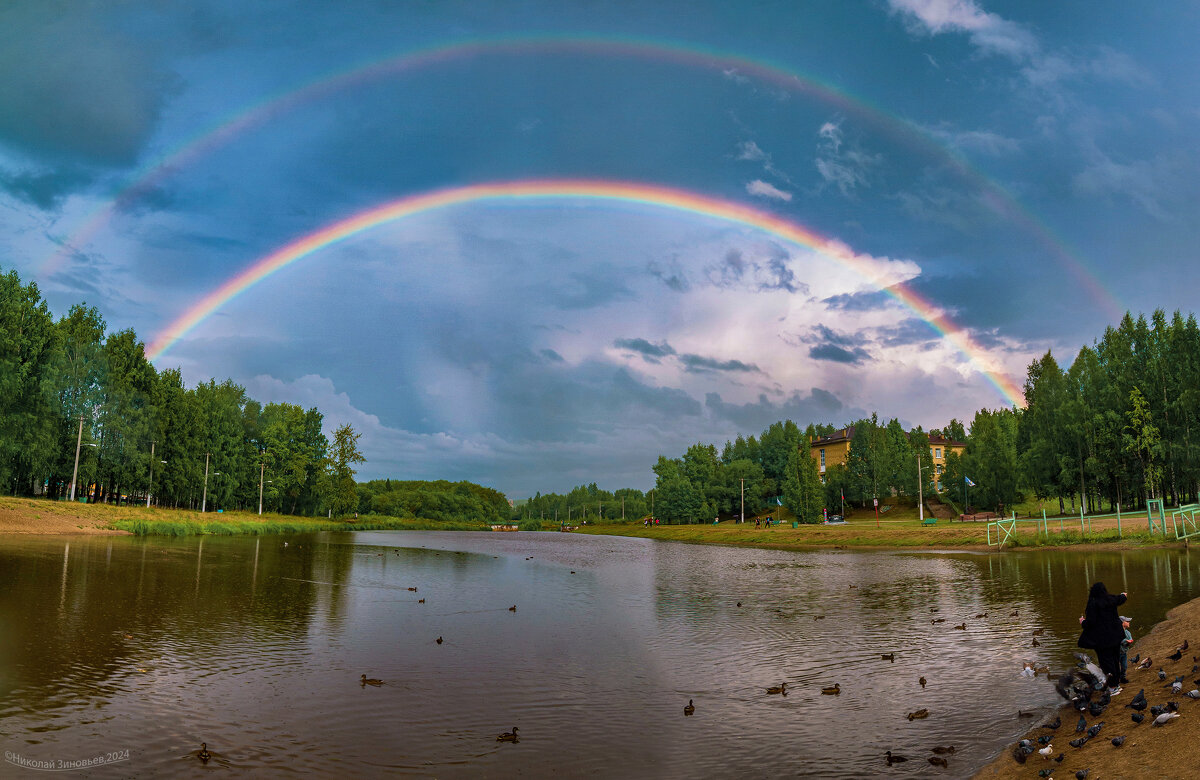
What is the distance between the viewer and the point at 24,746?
12039 millimetres

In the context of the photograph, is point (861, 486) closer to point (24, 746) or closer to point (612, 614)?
point (612, 614)

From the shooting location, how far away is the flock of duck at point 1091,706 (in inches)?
432

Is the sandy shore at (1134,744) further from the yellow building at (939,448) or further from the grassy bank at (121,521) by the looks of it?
the yellow building at (939,448)

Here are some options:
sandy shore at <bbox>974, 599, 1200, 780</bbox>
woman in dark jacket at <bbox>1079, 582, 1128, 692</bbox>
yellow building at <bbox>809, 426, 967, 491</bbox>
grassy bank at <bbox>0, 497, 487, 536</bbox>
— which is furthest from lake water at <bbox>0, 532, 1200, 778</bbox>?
yellow building at <bbox>809, 426, 967, 491</bbox>

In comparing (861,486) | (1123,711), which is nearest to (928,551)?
(1123,711)

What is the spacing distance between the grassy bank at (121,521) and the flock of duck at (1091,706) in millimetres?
73163

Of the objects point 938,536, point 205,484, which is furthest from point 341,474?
point 938,536

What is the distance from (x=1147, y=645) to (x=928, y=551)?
169 ft

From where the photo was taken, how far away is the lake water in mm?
12602

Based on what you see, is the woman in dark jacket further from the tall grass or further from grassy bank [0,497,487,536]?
the tall grass

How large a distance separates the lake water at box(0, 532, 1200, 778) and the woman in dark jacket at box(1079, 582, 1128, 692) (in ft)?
5.33

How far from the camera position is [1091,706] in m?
12.8

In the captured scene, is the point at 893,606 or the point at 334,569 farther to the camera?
the point at 334,569

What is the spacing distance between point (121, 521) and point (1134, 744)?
84.8 meters
